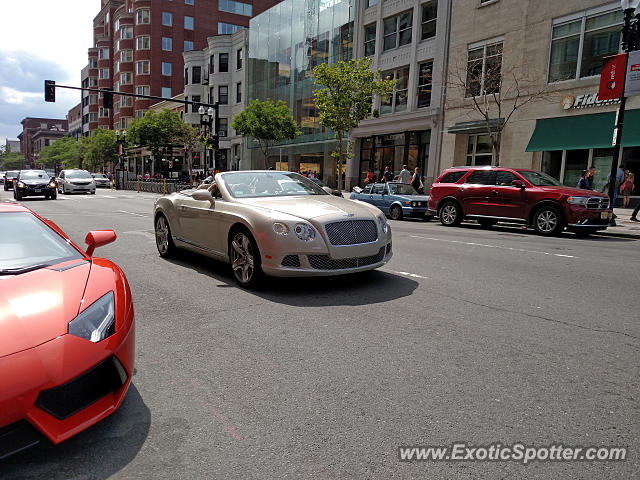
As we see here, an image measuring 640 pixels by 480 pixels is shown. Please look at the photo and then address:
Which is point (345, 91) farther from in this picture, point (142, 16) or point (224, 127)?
point (142, 16)

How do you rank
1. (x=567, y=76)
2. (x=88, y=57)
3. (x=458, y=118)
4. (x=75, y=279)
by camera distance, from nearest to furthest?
(x=75, y=279) → (x=567, y=76) → (x=458, y=118) → (x=88, y=57)

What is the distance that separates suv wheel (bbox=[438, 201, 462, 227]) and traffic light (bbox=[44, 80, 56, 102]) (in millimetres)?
22375

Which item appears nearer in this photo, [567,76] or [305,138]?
[567,76]

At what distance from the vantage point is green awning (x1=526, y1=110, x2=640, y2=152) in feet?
62.2

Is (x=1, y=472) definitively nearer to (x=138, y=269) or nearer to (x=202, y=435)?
(x=202, y=435)

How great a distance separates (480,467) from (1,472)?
2.26 metres

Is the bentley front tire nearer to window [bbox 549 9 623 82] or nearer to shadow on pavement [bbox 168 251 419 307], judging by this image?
shadow on pavement [bbox 168 251 419 307]

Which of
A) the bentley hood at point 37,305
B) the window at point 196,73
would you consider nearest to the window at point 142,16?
the window at point 196,73

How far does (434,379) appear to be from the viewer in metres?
3.30

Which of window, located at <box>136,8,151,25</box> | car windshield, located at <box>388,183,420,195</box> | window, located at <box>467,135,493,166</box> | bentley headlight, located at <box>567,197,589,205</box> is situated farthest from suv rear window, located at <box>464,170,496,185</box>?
window, located at <box>136,8,151,25</box>

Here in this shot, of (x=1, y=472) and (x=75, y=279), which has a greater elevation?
(x=75, y=279)

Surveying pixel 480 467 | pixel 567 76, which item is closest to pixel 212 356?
pixel 480 467

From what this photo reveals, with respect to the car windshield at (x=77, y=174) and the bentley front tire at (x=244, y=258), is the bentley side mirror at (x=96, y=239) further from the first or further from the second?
the car windshield at (x=77, y=174)

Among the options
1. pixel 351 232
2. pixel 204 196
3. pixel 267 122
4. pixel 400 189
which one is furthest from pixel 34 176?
pixel 351 232
